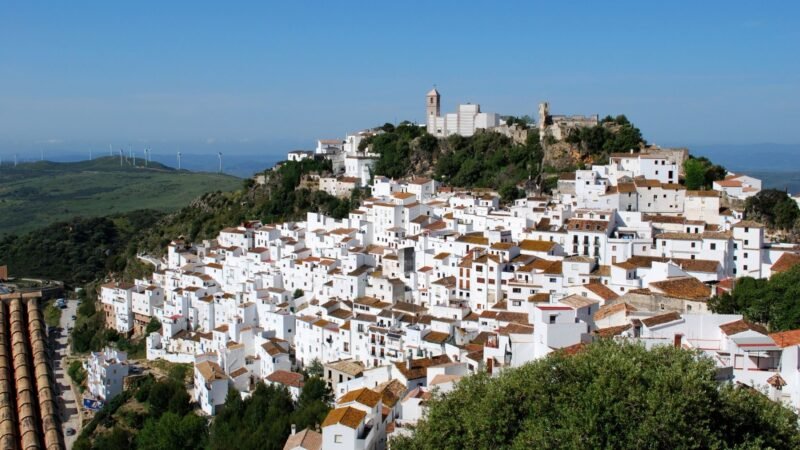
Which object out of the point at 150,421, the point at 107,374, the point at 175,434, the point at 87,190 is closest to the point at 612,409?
the point at 175,434

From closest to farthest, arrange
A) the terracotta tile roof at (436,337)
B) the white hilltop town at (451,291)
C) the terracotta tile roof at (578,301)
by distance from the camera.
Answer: the white hilltop town at (451,291) < the terracotta tile roof at (578,301) < the terracotta tile roof at (436,337)

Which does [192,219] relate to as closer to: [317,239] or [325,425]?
[317,239]

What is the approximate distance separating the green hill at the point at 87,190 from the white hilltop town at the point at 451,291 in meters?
60.2

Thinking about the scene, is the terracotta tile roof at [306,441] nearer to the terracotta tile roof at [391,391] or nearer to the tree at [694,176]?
the terracotta tile roof at [391,391]

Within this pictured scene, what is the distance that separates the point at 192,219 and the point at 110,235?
2132 centimetres

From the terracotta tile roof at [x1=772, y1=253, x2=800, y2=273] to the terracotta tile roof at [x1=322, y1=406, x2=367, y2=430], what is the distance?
1522 centimetres

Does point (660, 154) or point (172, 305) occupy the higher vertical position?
point (660, 154)

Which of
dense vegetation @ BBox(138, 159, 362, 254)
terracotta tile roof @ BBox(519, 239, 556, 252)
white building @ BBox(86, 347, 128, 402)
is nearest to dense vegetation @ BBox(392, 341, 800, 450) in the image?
terracotta tile roof @ BBox(519, 239, 556, 252)

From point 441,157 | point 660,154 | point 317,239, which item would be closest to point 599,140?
point 660,154

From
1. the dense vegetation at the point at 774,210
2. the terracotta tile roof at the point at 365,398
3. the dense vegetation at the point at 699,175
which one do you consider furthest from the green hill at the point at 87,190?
the terracotta tile roof at the point at 365,398

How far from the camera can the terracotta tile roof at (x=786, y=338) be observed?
16630mm

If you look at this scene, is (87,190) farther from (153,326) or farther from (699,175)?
(699,175)

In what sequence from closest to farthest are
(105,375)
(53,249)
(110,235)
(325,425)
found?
(325,425), (105,375), (53,249), (110,235)

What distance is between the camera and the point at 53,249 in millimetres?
68000
